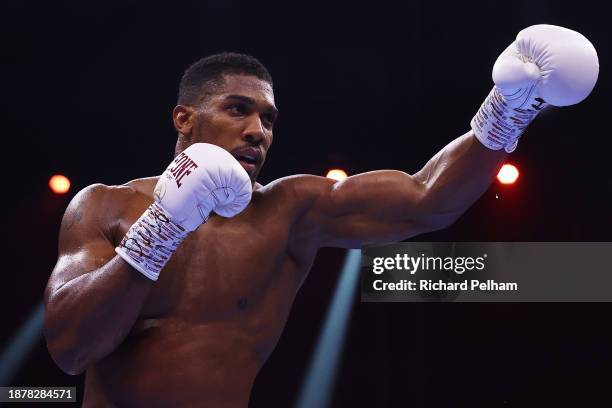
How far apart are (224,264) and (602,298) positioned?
3.40 meters

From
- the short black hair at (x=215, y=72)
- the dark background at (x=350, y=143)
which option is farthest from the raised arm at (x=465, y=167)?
the dark background at (x=350, y=143)

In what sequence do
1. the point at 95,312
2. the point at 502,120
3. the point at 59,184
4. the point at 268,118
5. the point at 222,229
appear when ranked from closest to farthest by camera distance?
the point at 95,312, the point at 502,120, the point at 222,229, the point at 268,118, the point at 59,184

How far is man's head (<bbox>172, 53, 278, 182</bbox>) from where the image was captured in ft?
7.14

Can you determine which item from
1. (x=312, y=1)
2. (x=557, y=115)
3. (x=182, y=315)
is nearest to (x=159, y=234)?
(x=182, y=315)

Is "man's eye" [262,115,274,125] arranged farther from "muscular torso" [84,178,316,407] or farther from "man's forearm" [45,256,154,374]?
"man's forearm" [45,256,154,374]

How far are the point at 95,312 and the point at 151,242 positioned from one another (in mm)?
186

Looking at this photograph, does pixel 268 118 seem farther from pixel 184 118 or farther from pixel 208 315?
pixel 208 315

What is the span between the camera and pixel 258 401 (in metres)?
5.17

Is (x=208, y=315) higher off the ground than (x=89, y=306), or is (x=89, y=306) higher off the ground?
(x=208, y=315)

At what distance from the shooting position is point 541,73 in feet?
5.90

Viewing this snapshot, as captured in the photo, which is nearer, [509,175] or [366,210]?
[366,210]

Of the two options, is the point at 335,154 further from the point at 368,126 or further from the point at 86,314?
the point at 86,314

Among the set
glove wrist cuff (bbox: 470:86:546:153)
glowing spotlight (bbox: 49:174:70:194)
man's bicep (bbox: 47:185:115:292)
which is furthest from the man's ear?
glowing spotlight (bbox: 49:174:70:194)

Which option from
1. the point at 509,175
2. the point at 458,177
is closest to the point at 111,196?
the point at 458,177
